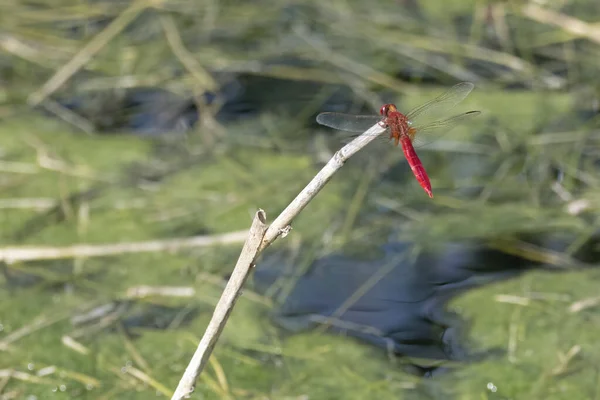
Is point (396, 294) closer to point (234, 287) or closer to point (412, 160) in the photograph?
point (412, 160)

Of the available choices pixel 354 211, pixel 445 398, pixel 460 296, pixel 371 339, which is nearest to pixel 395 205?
pixel 354 211

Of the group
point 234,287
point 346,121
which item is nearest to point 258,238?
point 234,287

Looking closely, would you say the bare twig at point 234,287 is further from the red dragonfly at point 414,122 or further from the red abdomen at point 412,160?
the red abdomen at point 412,160

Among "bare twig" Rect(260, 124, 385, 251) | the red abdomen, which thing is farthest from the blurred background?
"bare twig" Rect(260, 124, 385, 251)

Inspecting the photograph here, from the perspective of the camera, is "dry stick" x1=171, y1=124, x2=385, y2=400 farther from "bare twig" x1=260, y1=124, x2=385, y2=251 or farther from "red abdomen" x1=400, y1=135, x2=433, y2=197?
"red abdomen" x1=400, y1=135, x2=433, y2=197

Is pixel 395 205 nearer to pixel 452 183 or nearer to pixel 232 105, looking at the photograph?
pixel 452 183

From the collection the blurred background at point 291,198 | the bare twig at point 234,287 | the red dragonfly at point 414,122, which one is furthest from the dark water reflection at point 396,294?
the bare twig at point 234,287
